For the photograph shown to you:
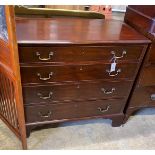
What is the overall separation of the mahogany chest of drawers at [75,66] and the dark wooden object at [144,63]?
63mm

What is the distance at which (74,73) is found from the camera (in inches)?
53.6

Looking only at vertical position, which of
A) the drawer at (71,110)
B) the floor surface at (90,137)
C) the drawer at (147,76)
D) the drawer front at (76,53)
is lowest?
the floor surface at (90,137)

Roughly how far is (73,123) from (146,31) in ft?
3.18

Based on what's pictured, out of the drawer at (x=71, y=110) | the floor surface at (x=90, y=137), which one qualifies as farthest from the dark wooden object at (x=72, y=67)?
the floor surface at (x=90, y=137)

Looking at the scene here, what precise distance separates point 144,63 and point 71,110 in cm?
65

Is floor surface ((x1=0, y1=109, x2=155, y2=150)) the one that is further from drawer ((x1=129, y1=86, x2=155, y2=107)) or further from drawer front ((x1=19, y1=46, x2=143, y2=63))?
drawer front ((x1=19, y1=46, x2=143, y2=63))

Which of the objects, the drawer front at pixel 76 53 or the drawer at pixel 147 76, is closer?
the drawer front at pixel 76 53

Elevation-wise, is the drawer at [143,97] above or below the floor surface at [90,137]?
above

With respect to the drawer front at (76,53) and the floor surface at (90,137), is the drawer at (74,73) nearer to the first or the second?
the drawer front at (76,53)

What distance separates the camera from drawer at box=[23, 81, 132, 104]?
1391mm

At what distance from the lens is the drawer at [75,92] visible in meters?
1.39

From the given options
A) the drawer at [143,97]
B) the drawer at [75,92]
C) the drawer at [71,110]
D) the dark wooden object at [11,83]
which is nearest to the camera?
the dark wooden object at [11,83]

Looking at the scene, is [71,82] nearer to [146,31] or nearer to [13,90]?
[13,90]
